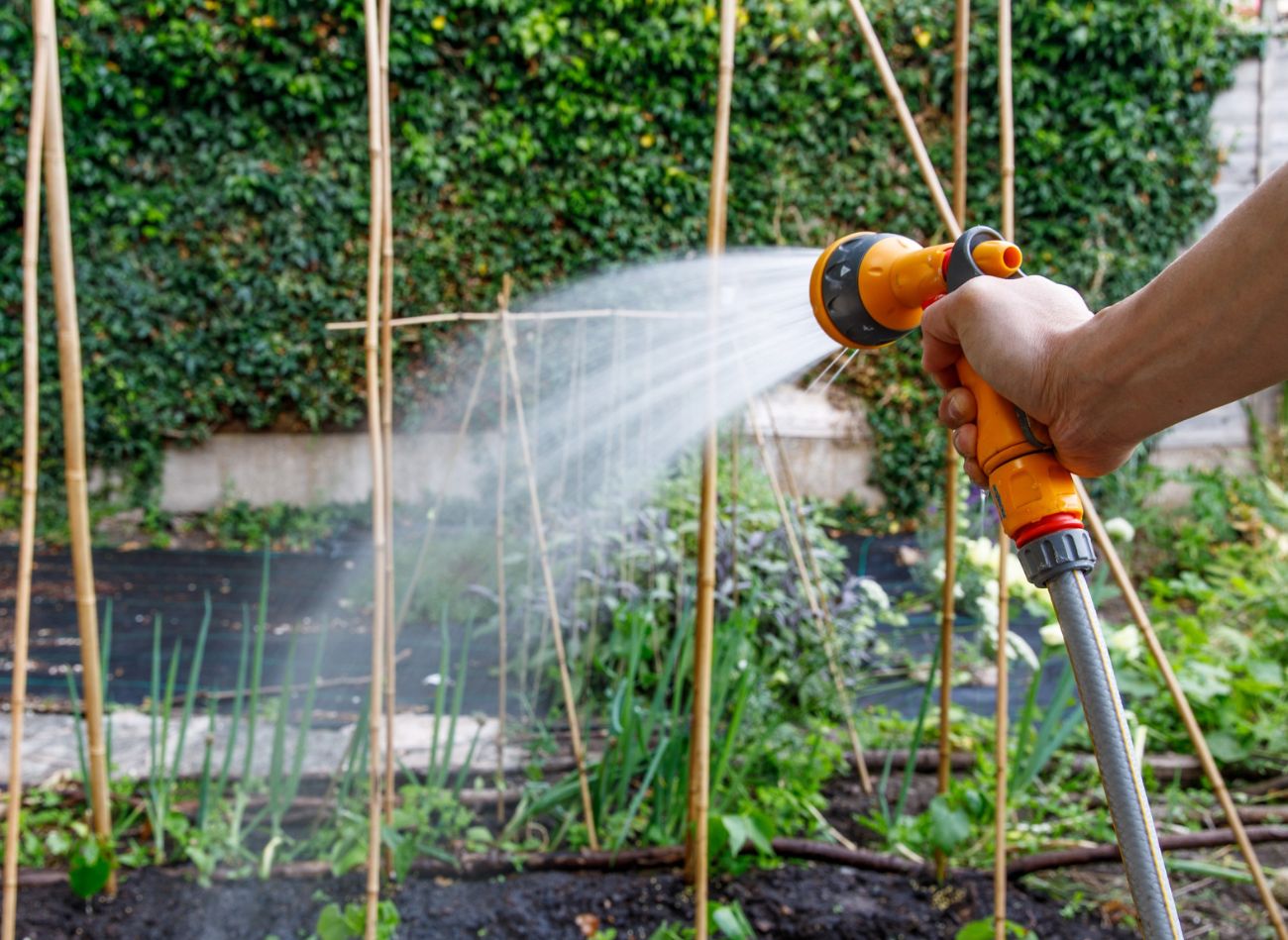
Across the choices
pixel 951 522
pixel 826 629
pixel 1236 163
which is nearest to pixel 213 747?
pixel 826 629

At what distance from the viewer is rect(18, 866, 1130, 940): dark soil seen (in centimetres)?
173

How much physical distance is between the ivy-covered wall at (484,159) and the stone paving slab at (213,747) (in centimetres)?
271

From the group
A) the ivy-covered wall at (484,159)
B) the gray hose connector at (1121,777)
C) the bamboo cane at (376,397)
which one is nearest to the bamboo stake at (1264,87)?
the ivy-covered wall at (484,159)

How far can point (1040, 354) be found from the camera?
2.43ft

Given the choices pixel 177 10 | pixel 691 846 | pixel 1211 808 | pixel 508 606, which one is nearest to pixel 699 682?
pixel 691 846

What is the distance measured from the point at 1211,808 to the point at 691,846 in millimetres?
1425

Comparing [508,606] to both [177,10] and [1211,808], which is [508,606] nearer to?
[1211,808]

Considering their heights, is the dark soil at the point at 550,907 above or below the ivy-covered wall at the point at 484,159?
below

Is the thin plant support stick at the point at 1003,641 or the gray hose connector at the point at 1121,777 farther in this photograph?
the thin plant support stick at the point at 1003,641

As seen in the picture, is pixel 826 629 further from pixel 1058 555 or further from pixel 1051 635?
pixel 1058 555

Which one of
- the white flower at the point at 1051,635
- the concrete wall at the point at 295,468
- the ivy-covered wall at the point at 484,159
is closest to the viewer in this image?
the white flower at the point at 1051,635

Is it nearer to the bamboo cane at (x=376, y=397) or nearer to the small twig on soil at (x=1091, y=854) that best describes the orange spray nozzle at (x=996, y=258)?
the bamboo cane at (x=376, y=397)

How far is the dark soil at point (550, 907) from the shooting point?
173 centimetres

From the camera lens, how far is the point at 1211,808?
7.73ft
